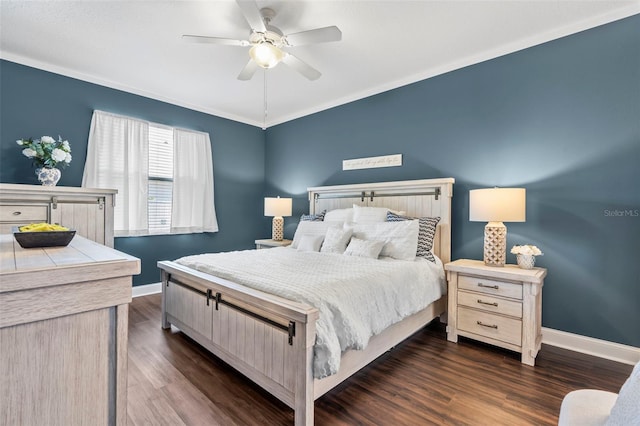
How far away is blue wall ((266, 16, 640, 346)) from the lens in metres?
2.33

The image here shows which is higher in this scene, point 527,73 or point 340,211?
point 527,73

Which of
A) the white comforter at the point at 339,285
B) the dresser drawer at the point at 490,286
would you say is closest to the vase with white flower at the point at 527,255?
the dresser drawer at the point at 490,286

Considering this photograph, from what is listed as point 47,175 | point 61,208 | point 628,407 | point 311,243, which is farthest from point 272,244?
point 628,407

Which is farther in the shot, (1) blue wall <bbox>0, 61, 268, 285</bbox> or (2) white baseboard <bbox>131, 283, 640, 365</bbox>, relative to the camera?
(1) blue wall <bbox>0, 61, 268, 285</bbox>

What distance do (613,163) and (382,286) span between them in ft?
7.08

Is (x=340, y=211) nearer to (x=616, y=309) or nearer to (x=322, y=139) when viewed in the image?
(x=322, y=139)

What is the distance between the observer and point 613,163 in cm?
237

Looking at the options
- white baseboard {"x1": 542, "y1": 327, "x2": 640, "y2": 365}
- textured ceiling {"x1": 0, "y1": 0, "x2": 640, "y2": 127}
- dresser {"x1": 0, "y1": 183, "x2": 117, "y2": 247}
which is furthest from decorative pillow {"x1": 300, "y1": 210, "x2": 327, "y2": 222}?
white baseboard {"x1": 542, "y1": 327, "x2": 640, "y2": 365}

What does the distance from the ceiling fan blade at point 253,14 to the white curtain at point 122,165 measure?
264 cm

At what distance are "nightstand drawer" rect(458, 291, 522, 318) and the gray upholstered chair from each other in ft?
4.84

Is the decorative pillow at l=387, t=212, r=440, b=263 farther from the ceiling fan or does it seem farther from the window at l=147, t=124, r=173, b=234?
the window at l=147, t=124, r=173, b=234

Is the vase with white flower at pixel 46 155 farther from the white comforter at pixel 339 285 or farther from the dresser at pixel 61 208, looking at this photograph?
the white comforter at pixel 339 285

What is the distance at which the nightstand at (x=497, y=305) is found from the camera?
7.51 ft

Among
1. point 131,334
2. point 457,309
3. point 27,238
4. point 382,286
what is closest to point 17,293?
point 27,238
